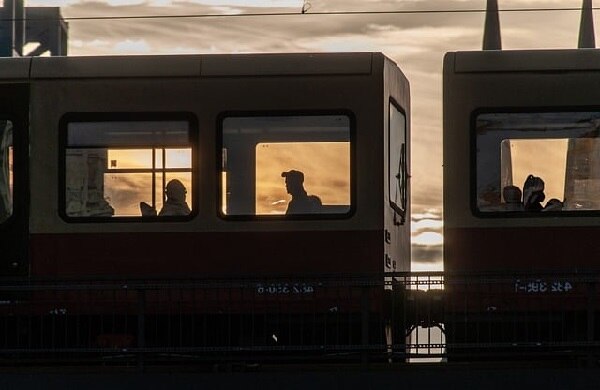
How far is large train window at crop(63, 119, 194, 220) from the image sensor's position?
62.4 ft

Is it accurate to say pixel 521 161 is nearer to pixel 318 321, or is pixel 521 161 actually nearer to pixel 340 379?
pixel 318 321

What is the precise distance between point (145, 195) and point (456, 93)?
370cm

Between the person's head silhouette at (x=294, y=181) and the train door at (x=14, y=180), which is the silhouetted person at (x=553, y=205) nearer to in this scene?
the person's head silhouette at (x=294, y=181)

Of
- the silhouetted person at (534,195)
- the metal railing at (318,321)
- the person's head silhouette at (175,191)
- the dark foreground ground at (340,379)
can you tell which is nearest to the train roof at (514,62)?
the silhouetted person at (534,195)

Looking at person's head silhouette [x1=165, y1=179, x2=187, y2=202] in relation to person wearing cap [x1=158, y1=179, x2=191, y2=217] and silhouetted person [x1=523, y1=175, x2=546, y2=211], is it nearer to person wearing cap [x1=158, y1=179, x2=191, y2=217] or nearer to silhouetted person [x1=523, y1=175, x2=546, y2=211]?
person wearing cap [x1=158, y1=179, x2=191, y2=217]

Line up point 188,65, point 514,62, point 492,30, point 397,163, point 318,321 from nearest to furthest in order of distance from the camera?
1. point 318,321
2. point 514,62
3. point 188,65
4. point 397,163
5. point 492,30

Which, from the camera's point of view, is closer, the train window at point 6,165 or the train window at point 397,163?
the train window at point 6,165

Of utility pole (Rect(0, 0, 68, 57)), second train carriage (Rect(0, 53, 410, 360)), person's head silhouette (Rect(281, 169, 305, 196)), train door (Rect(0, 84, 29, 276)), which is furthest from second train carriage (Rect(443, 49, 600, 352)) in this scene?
utility pole (Rect(0, 0, 68, 57))

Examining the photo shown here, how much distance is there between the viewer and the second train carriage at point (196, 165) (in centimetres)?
1894

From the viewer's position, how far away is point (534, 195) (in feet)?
62.6

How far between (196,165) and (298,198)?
3.97 ft

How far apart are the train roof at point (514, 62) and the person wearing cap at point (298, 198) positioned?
7.01 ft

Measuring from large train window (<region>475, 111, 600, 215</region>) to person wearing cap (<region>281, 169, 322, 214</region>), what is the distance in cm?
187

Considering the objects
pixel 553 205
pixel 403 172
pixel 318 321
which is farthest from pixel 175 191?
pixel 553 205
